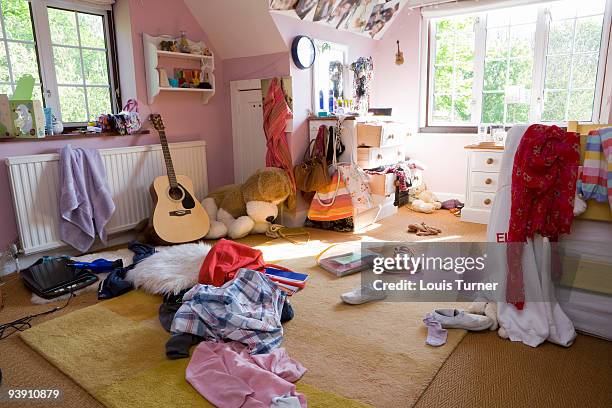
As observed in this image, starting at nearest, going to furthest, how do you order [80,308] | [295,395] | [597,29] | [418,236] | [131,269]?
[295,395]
[80,308]
[131,269]
[418,236]
[597,29]

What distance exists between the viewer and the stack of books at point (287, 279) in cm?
269

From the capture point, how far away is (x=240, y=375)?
1740 millimetres

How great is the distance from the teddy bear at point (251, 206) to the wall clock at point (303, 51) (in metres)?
1.01

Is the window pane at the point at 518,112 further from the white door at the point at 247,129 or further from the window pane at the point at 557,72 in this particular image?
the white door at the point at 247,129

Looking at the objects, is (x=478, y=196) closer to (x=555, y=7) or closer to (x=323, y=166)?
(x=323, y=166)

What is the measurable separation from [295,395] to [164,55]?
3217mm

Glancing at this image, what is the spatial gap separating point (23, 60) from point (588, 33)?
16.0 ft

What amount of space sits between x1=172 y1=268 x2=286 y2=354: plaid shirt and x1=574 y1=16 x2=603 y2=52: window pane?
3.86m

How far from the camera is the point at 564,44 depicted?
13.8ft

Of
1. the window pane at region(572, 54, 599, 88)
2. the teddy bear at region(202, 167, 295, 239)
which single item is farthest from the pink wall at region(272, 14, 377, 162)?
the window pane at region(572, 54, 599, 88)

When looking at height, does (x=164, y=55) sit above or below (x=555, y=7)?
below

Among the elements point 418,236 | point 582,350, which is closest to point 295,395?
point 582,350

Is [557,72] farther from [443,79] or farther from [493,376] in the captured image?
[493,376]

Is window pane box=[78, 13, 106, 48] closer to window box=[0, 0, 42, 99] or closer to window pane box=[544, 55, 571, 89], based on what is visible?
window box=[0, 0, 42, 99]
